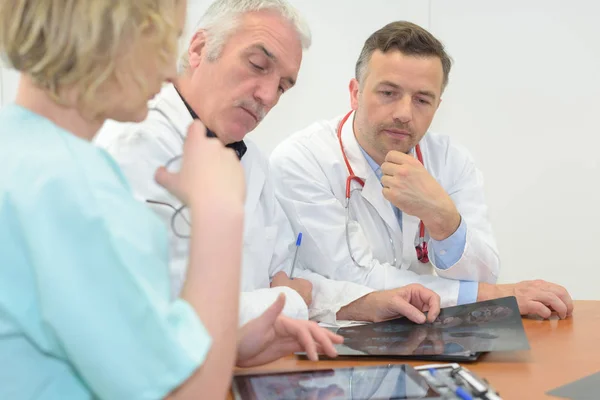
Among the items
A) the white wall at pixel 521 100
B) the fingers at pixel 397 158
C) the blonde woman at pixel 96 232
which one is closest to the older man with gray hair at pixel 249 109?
the fingers at pixel 397 158

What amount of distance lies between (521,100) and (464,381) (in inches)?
81.4

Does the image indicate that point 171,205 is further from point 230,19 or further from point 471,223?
point 471,223

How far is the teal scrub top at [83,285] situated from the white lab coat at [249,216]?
0.50 m

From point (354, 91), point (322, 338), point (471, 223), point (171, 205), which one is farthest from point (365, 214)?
point (322, 338)

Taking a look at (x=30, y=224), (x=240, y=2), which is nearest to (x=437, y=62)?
(x=240, y=2)

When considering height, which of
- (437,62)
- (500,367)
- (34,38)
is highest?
(437,62)

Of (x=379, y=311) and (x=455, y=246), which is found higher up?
(x=455, y=246)

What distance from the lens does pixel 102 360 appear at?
582mm

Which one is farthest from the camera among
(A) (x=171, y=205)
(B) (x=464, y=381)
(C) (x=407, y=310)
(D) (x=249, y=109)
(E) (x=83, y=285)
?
(D) (x=249, y=109)

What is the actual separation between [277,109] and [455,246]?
4.49 ft

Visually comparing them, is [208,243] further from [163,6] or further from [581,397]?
[581,397]

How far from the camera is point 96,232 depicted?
0.58 m

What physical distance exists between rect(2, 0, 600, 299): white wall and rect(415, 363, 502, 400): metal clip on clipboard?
75.4 inches

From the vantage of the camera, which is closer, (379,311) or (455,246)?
(379,311)
